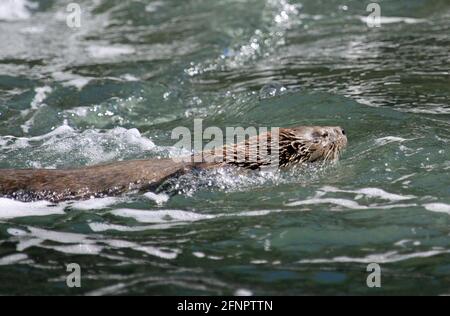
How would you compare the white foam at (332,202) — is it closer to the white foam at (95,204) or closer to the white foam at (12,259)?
the white foam at (95,204)

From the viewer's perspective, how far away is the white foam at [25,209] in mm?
6684

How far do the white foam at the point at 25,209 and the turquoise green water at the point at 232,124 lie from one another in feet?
0.03

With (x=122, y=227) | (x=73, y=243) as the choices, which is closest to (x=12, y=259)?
(x=73, y=243)

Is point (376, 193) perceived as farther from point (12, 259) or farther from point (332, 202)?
point (12, 259)

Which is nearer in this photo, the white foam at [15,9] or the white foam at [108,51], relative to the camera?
the white foam at [108,51]

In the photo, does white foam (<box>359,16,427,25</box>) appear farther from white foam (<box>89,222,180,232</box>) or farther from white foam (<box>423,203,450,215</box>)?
white foam (<box>89,222,180,232</box>)

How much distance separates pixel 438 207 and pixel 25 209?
3021mm

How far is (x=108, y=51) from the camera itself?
12.8 meters

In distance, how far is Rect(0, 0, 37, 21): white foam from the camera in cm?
1469

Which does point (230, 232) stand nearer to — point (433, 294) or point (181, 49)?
point (433, 294)

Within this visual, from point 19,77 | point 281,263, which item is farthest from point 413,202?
point 19,77

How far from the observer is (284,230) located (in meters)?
6.25

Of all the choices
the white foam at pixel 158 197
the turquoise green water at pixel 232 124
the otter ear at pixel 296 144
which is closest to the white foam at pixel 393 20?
the turquoise green water at pixel 232 124

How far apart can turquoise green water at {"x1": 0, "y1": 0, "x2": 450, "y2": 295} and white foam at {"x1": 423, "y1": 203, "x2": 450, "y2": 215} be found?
0.03 m
